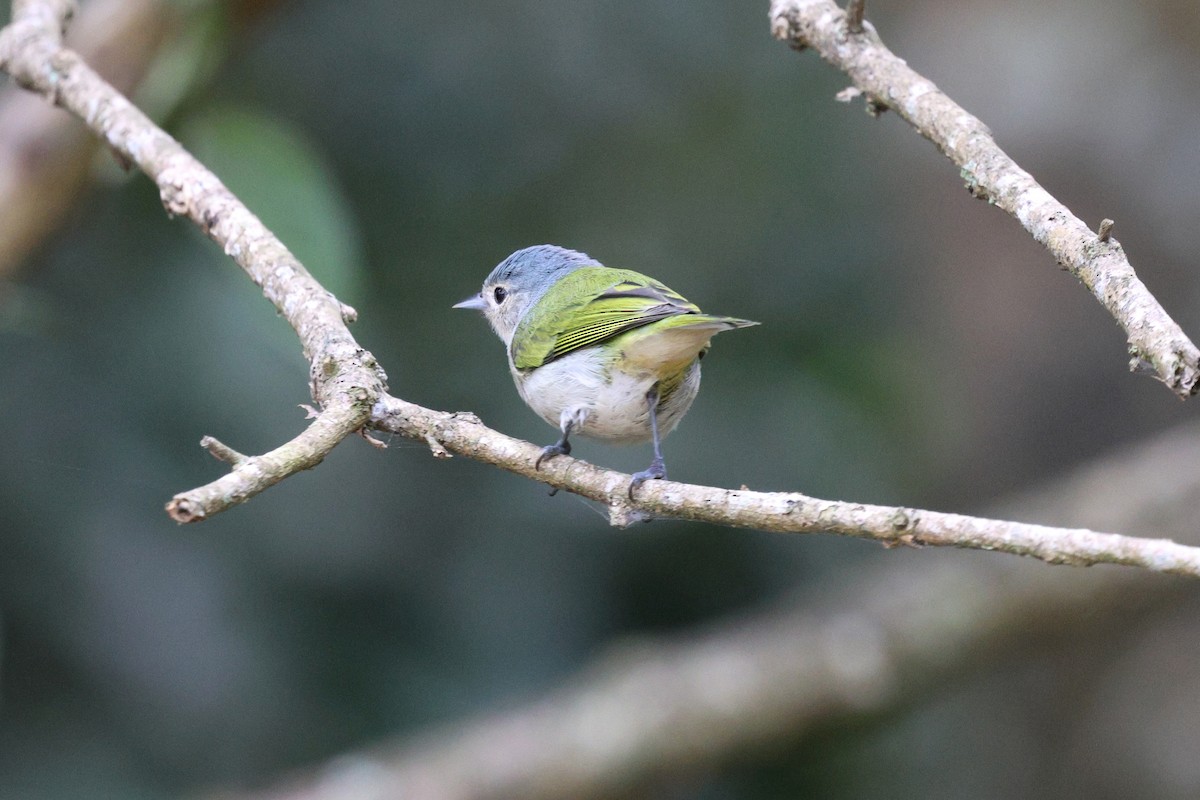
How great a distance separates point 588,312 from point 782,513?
1.43 m

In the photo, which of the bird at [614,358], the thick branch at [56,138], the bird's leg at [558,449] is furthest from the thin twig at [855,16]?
the thick branch at [56,138]

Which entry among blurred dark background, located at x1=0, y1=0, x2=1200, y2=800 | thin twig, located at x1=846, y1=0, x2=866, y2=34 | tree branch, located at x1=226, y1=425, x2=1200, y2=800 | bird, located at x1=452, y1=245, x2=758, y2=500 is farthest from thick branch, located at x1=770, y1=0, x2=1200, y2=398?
tree branch, located at x1=226, y1=425, x2=1200, y2=800

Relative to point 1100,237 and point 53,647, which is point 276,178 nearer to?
point 53,647

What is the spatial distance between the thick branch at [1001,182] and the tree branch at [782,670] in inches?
107

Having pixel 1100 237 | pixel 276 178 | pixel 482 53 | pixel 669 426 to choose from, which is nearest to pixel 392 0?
pixel 482 53

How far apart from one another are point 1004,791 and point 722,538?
235cm

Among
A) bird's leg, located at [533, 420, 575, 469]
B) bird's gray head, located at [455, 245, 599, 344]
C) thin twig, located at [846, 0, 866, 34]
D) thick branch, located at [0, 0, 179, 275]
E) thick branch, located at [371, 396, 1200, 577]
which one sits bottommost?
thick branch, located at [371, 396, 1200, 577]

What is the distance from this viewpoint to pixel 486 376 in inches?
187

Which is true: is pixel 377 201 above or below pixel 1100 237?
above

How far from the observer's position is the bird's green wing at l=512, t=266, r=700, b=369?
3074 millimetres

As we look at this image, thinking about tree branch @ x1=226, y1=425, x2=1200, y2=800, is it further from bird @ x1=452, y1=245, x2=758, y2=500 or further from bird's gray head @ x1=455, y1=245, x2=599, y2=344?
bird @ x1=452, y1=245, x2=758, y2=500

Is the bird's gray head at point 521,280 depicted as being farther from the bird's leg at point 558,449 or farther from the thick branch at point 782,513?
the thick branch at point 782,513

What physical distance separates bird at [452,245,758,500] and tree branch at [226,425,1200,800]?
1813mm

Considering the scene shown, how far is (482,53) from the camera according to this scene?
4.96 meters
